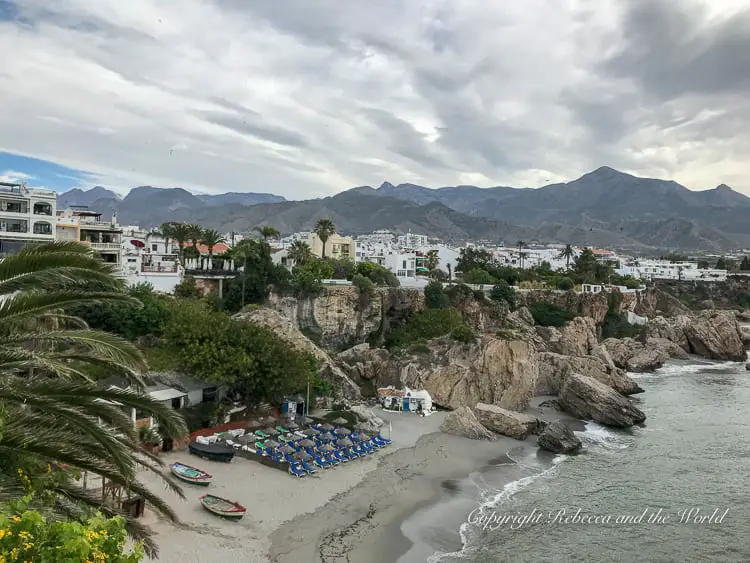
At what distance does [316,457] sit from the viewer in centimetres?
2645

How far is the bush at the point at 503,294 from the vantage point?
207 ft

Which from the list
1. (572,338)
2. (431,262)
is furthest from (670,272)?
(572,338)

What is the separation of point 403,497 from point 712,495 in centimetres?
1441

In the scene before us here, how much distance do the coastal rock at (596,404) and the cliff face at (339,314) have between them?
18.9 metres

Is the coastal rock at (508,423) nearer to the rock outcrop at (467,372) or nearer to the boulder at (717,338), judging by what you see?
the rock outcrop at (467,372)

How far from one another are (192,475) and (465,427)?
16.9 meters

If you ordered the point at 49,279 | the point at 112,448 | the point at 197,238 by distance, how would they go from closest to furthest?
the point at 112,448 → the point at 49,279 → the point at 197,238

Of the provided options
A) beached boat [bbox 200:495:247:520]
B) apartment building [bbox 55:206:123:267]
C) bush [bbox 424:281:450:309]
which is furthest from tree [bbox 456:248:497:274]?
beached boat [bbox 200:495:247:520]

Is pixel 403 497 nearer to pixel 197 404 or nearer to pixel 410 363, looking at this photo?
pixel 197 404

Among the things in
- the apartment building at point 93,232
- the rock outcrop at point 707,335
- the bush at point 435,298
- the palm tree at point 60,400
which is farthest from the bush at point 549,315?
the palm tree at point 60,400

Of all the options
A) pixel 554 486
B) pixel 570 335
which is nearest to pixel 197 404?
pixel 554 486

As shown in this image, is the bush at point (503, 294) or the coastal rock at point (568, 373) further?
the bush at point (503, 294)

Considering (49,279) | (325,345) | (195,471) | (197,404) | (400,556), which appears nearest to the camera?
(49,279)

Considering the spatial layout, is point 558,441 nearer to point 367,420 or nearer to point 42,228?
point 367,420
